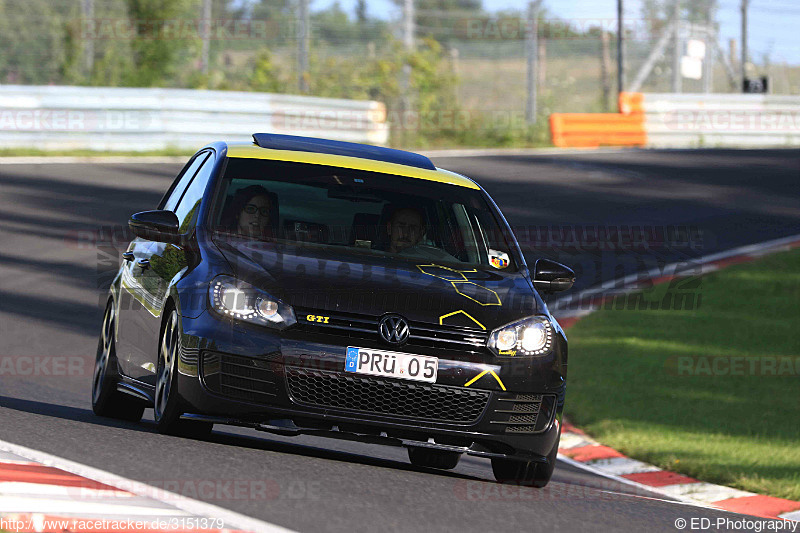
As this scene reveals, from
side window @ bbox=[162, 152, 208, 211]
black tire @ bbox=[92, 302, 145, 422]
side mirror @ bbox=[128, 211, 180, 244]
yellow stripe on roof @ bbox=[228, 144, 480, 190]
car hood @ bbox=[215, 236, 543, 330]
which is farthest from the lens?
side window @ bbox=[162, 152, 208, 211]

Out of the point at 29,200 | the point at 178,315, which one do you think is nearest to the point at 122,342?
the point at 178,315

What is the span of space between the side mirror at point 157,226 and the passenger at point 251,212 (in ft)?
0.96

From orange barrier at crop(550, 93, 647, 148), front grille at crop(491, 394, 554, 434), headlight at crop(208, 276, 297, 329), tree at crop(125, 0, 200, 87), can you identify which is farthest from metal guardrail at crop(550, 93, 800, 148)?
headlight at crop(208, 276, 297, 329)

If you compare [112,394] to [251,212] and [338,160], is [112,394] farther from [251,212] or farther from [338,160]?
[338,160]

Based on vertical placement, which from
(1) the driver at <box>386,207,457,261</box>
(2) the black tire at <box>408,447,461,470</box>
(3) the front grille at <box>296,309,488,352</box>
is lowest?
(2) the black tire at <box>408,447,461,470</box>

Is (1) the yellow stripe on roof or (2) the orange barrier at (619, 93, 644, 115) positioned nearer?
(1) the yellow stripe on roof

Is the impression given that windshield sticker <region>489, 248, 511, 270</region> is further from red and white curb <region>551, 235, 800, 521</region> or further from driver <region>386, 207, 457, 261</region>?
red and white curb <region>551, 235, 800, 521</region>

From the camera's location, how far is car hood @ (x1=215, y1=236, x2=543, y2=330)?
6.07 m

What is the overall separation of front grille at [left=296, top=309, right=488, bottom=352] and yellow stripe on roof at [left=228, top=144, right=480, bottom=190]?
1.55m

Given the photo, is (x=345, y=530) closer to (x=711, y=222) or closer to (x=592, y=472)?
(x=592, y=472)

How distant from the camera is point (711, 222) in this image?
18516 millimetres

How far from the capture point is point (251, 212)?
689 cm

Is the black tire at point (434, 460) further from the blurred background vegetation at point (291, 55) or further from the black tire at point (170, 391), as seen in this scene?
the blurred background vegetation at point (291, 55)

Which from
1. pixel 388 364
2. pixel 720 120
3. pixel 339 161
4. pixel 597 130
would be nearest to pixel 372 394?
pixel 388 364
